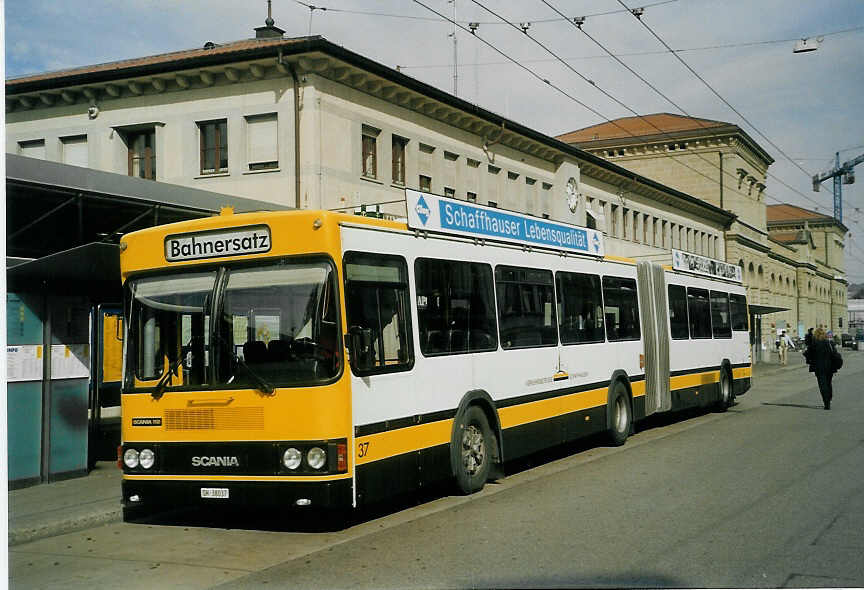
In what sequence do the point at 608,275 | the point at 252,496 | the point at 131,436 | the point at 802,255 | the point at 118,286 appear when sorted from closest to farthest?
the point at 252,496
the point at 131,436
the point at 118,286
the point at 608,275
the point at 802,255

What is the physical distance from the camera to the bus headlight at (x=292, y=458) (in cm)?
834

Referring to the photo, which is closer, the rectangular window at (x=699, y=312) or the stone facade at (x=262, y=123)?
the rectangular window at (x=699, y=312)

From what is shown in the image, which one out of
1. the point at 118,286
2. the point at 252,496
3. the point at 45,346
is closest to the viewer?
the point at 252,496

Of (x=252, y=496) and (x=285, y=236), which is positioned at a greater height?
(x=285, y=236)

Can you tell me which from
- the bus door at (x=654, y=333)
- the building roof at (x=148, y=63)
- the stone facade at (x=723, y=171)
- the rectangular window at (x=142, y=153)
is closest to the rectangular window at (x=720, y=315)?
the bus door at (x=654, y=333)

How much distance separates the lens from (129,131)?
30375 mm

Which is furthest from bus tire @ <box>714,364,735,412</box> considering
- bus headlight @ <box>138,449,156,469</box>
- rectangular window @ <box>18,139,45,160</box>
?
rectangular window @ <box>18,139,45,160</box>

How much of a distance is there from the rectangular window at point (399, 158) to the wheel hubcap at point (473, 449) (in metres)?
20.9

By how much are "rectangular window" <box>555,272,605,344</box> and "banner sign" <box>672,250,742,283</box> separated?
4702 mm

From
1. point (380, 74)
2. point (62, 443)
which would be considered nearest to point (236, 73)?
point (380, 74)

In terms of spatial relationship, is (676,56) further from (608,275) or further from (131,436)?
(131,436)

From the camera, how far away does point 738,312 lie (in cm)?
2327

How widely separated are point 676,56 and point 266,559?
54.6 feet

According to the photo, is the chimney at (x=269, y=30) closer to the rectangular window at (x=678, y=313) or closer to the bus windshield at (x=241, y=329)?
the rectangular window at (x=678, y=313)
